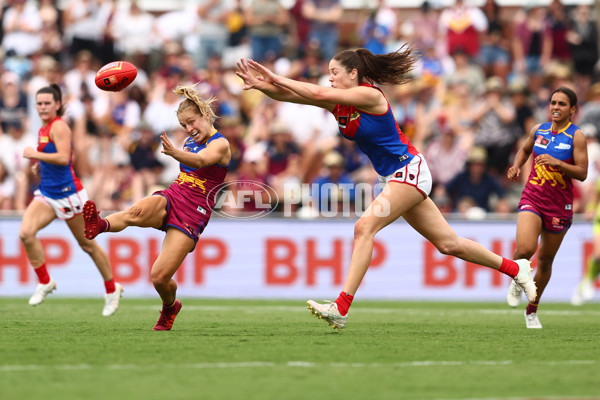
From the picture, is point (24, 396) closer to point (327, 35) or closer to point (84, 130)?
point (84, 130)

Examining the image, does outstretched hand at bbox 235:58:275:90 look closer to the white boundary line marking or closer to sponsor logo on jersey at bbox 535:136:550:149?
sponsor logo on jersey at bbox 535:136:550:149

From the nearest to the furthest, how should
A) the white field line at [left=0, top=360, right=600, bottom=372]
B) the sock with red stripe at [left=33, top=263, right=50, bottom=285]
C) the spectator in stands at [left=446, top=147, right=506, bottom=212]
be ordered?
the white field line at [left=0, top=360, right=600, bottom=372] → the sock with red stripe at [left=33, top=263, right=50, bottom=285] → the spectator in stands at [left=446, top=147, right=506, bottom=212]

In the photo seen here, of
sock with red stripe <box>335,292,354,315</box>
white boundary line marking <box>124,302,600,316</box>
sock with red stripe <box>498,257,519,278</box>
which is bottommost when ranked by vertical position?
white boundary line marking <box>124,302,600,316</box>

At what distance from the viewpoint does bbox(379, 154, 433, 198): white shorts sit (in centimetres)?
883

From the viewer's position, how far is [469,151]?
56.2 ft

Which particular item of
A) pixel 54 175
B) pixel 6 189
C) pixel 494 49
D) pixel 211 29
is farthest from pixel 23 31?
pixel 54 175

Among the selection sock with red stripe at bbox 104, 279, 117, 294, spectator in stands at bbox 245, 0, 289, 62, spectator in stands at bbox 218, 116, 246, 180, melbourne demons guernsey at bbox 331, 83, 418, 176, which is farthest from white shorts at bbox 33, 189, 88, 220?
Result: spectator in stands at bbox 245, 0, 289, 62

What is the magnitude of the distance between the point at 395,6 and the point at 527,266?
13.0 m

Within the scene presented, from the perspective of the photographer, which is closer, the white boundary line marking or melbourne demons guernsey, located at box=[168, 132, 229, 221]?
melbourne demons guernsey, located at box=[168, 132, 229, 221]

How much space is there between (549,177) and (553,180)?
0.16 ft

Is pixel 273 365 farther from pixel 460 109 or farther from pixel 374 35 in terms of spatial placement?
pixel 374 35

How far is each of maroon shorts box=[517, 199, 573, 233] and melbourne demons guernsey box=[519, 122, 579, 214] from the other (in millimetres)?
31

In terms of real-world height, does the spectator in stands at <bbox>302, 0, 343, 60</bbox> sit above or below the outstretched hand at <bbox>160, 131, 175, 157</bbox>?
above

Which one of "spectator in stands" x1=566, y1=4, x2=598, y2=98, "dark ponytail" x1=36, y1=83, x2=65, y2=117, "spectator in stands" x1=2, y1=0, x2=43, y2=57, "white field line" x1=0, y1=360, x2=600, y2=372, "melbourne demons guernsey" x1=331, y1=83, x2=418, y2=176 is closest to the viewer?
"white field line" x1=0, y1=360, x2=600, y2=372
